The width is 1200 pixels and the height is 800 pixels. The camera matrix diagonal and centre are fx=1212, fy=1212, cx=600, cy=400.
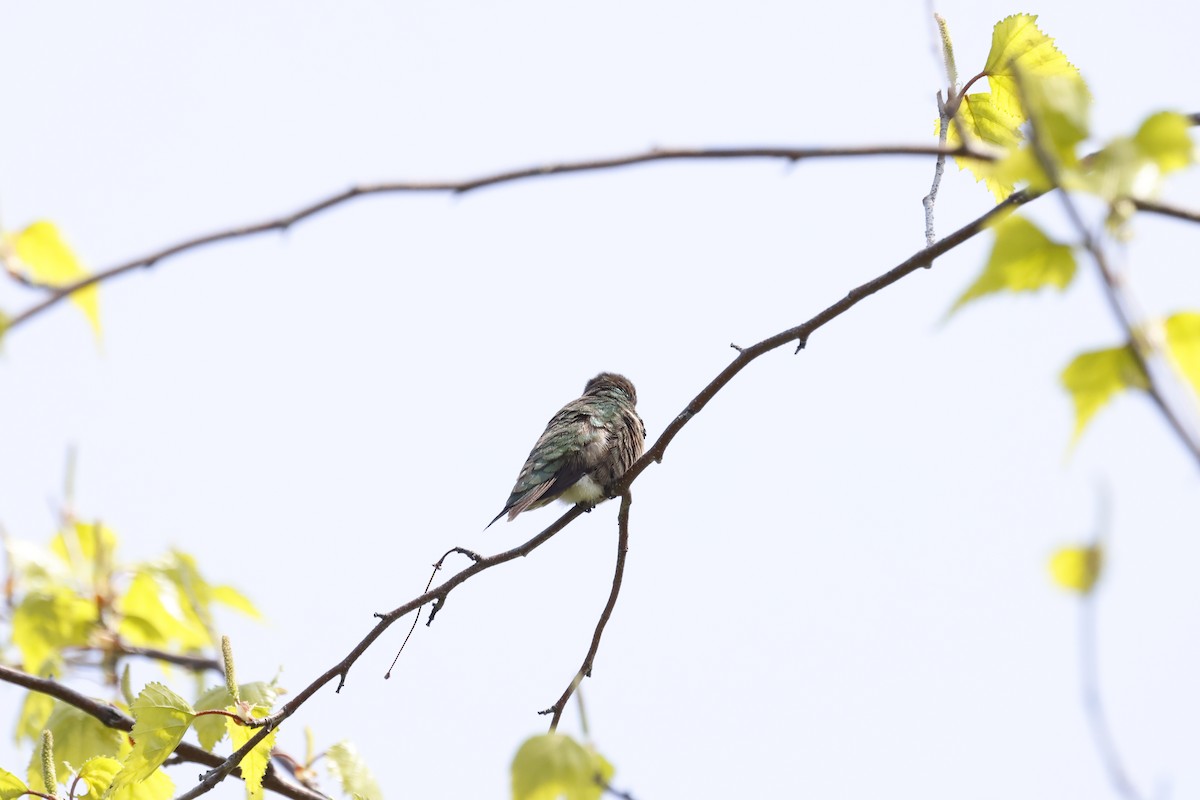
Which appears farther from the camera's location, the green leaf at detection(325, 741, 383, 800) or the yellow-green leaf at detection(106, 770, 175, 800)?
the green leaf at detection(325, 741, 383, 800)

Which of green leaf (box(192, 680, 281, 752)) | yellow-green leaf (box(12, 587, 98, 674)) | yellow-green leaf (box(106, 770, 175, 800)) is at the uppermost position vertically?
yellow-green leaf (box(12, 587, 98, 674))

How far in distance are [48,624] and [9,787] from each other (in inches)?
60.6

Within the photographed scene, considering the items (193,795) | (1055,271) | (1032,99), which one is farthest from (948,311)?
(193,795)

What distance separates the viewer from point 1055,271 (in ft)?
5.72

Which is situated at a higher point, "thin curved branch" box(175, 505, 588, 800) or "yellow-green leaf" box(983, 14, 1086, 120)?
"yellow-green leaf" box(983, 14, 1086, 120)

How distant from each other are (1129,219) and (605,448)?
6.24 metres

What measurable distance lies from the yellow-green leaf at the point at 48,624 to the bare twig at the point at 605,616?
236 cm

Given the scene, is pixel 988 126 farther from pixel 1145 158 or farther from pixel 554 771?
pixel 554 771

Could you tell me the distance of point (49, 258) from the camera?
207 centimetres

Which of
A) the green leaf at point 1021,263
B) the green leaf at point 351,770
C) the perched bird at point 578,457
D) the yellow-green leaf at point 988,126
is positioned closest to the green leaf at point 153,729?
the green leaf at point 351,770

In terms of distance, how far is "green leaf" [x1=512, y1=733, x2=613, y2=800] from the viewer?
217 centimetres

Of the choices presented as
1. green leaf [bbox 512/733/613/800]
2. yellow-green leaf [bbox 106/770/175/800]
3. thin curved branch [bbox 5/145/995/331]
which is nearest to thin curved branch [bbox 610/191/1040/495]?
thin curved branch [bbox 5/145/995/331]

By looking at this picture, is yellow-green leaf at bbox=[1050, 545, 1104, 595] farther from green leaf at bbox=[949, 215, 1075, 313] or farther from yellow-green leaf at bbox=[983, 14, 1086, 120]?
yellow-green leaf at bbox=[983, 14, 1086, 120]

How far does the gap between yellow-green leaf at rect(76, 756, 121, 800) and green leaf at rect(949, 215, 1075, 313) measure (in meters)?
2.92
